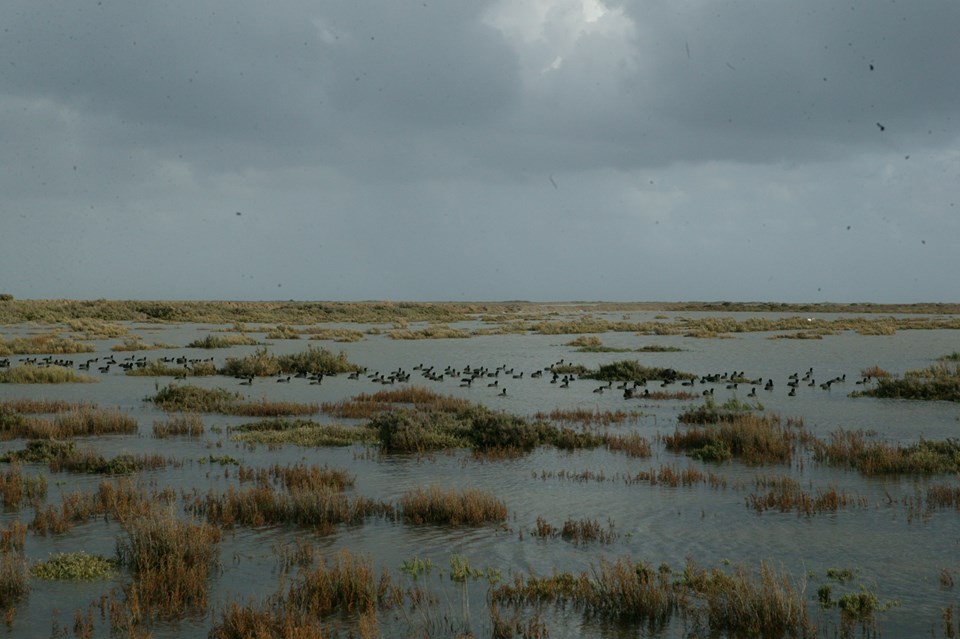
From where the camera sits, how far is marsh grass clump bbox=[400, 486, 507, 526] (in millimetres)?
10125

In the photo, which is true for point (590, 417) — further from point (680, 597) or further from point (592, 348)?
point (592, 348)

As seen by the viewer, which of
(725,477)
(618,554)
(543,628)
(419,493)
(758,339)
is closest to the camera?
(543,628)

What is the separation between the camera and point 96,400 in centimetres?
2289

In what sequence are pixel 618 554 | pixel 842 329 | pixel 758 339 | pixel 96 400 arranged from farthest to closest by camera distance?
pixel 842 329 → pixel 758 339 → pixel 96 400 → pixel 618 554

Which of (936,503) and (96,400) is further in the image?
(96,400)

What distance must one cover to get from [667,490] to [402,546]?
4.84 m

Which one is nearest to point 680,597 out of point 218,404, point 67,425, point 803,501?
point 803,501

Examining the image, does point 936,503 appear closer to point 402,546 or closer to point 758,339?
point 402,546

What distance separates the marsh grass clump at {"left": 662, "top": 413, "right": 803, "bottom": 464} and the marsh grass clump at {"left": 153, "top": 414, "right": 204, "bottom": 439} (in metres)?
10.1

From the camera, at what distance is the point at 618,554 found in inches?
354

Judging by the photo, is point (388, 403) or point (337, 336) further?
point (337, 336)

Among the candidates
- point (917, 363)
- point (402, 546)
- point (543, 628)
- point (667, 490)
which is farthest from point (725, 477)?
point (917, 363)

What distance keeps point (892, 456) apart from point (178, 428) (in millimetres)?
14095

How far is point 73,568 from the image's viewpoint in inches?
312
